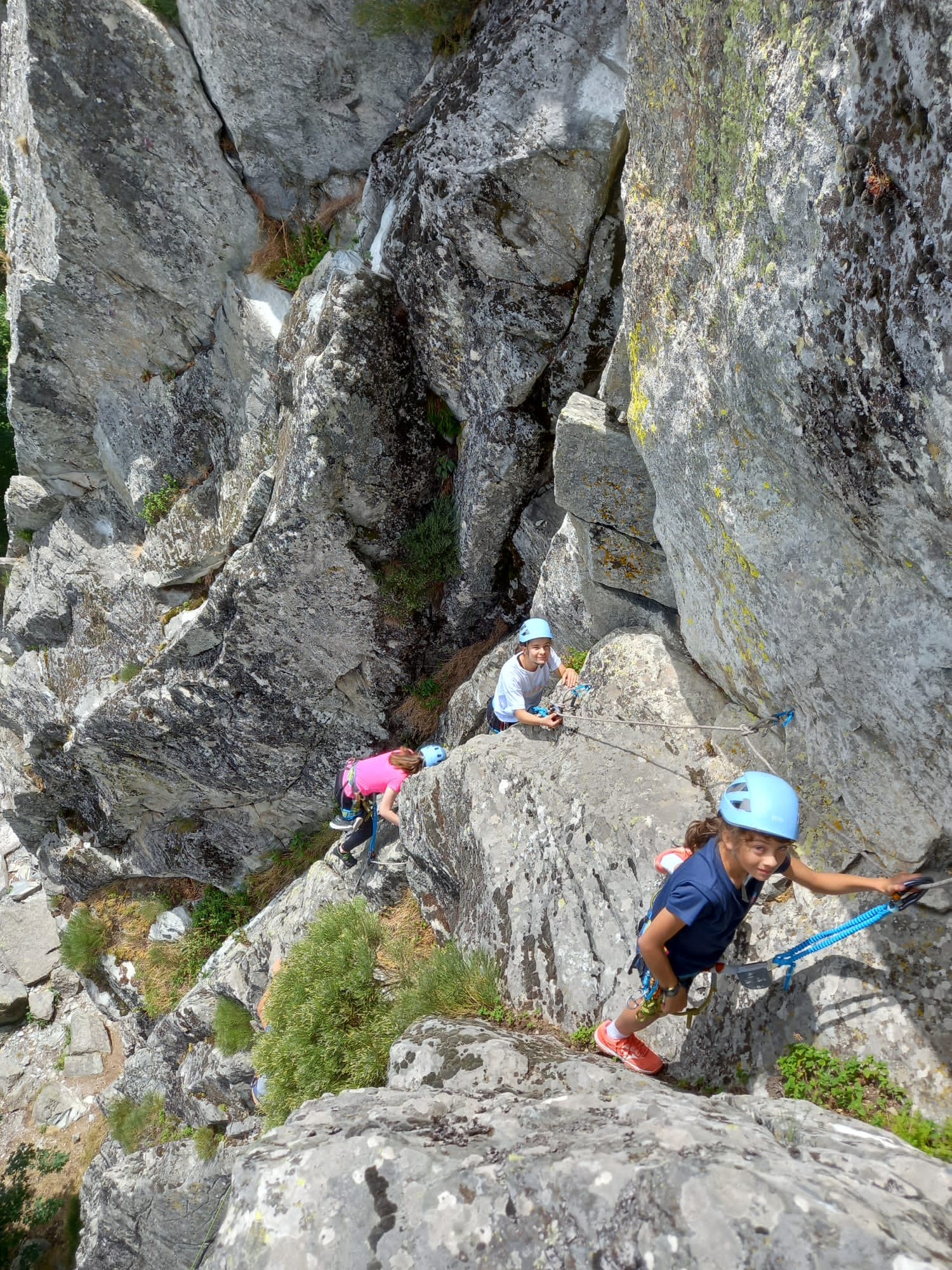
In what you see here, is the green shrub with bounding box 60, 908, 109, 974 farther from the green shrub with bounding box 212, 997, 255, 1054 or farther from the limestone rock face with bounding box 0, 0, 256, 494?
Answer: the limestone rock face with bounding box 0, 0, 256, 494

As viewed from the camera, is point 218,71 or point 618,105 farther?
point 218,71

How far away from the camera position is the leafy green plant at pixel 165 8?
9492 millimetres

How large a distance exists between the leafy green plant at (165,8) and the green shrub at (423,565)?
304 inches

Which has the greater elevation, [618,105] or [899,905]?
[618,105]

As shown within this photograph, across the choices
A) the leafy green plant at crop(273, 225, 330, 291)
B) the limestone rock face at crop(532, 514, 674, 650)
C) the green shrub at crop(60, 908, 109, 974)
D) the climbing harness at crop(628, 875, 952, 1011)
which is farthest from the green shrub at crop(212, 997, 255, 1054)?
the leafy green plant at crop(273, 225, 330, 291)

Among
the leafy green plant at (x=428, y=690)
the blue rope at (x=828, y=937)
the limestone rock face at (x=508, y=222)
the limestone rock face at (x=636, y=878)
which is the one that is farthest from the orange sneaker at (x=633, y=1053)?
the leafy green plant at (x=428, y=690)

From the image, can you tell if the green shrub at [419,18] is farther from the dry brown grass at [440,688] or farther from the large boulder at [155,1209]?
the large boulder at [155,1209]

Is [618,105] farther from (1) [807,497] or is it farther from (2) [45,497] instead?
(2) [45,497]

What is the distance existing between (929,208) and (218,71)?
421 inches

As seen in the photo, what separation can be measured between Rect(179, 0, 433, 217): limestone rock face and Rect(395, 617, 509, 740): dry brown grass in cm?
762

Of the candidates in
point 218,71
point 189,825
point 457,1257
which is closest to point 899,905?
point 457,1257

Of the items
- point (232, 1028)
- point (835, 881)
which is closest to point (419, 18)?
point (835, 881)

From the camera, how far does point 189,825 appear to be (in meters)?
15.3

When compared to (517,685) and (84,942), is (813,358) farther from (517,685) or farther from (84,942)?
(84,942)
